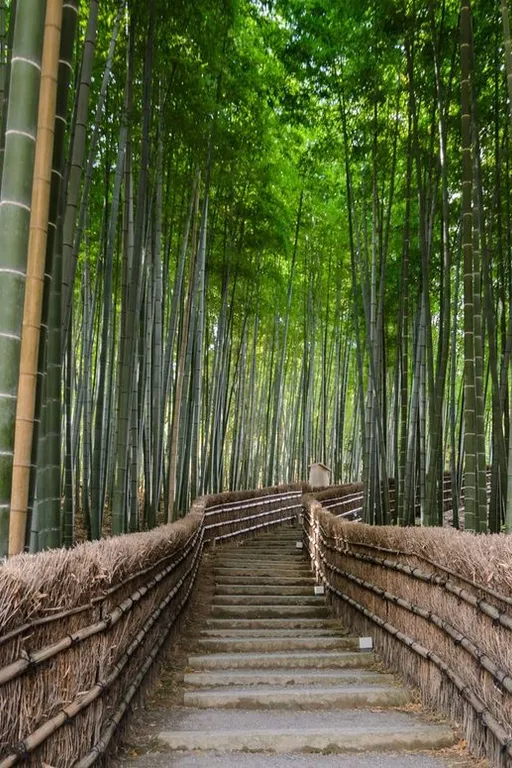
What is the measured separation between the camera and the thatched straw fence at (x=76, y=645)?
4.67 ft

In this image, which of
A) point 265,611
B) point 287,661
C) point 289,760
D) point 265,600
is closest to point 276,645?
point 287,661

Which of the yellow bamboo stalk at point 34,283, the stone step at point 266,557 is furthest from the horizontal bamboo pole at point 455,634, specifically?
the stone step at point 266,557

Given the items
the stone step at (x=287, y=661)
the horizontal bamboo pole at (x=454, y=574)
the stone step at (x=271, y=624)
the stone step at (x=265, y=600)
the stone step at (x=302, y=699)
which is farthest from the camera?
the stone step at (x=265, y=600)

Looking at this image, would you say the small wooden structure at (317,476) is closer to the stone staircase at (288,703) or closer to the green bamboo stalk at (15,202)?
the stone staircase at (288,703)

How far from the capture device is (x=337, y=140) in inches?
266

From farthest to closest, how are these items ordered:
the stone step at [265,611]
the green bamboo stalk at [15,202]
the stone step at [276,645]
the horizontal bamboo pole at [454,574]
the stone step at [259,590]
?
the stone step at [259,590], the stone step at [265,611], the stone step at [276,645], the horizontal bamboo pole at [454,574], the green bamboo stalk at [15,202]

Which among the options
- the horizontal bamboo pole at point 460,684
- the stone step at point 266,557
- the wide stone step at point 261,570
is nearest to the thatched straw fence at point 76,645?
the horizontal bamboo pole at point 460,684

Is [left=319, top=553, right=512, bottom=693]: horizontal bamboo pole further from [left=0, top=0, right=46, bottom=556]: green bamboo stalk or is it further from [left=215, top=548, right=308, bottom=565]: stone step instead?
[left=215, top=548, right=308, bottom=565]: stone step

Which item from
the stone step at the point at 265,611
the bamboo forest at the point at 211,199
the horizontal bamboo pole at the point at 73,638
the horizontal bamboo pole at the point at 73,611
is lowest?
the stone step at the point at 265,611

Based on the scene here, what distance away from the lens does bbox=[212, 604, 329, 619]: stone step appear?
4551 mm

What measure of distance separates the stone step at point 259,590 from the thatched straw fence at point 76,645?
6.46 feet

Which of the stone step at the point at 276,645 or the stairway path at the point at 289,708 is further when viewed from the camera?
the stone step at the point at 276,645

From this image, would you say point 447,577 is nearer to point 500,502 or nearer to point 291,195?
point 500,502

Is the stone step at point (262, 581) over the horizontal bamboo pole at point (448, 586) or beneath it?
beneath
